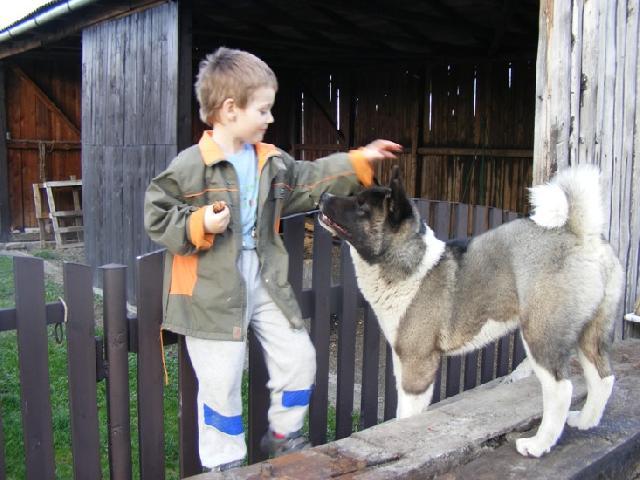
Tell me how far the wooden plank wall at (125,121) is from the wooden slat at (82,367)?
502cm

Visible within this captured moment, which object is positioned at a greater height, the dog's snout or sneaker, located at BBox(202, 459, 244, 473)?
the dog's snout

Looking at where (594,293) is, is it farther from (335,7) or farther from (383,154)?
(335,7)

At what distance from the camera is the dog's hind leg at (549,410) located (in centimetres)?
265

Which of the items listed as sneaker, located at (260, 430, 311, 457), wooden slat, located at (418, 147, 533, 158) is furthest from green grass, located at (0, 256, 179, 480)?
wooden slat, located at (418, 147, 533, 158)

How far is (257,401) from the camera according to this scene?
335cm

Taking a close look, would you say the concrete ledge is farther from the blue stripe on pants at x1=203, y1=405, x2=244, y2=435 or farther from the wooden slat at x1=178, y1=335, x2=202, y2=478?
the wooden slat at x1=178, y1=335, x2=202, y2=478

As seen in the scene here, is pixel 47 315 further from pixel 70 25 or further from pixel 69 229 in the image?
pixel 69 229

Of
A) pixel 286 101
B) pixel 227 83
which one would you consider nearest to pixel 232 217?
pixel 227 83

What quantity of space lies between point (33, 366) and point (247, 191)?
1.14 m

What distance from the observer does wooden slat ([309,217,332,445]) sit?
142 inches

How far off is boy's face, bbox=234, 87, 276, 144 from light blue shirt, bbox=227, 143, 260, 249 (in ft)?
0.40

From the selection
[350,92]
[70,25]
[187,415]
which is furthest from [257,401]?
[350,92]

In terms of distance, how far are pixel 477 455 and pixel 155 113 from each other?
6271 millimetres

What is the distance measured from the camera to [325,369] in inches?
149
